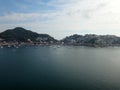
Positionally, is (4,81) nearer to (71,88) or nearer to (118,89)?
Result: (71,88)

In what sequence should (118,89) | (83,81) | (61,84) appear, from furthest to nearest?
(83,81)
(61,84)
(118,89)

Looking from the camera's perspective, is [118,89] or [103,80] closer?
[118,89]

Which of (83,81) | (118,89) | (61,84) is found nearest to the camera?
(118,89)

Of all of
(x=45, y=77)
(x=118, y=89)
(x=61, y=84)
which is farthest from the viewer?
(x=45, y=77)

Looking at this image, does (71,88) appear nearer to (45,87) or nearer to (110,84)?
(45,87)

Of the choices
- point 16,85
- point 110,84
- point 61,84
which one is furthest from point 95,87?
point 16,85

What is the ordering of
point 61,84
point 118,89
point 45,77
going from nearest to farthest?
point 118,89 < point 61,84 < point 45,77

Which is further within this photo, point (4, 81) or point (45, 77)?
point (45, 77)

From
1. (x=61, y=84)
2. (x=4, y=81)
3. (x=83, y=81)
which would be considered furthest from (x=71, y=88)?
(x=4, y=81)
